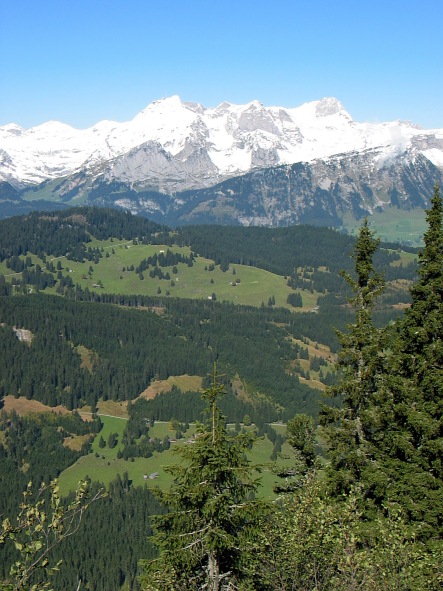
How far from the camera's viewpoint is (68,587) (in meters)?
136

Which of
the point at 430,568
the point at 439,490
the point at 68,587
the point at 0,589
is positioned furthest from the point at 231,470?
the point at 68,587

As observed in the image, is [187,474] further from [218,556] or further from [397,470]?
[397,470]

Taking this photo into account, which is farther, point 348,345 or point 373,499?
point 348,345

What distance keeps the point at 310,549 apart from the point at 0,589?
12.3 meters

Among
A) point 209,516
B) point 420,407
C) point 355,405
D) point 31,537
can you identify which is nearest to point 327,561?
point 209,516

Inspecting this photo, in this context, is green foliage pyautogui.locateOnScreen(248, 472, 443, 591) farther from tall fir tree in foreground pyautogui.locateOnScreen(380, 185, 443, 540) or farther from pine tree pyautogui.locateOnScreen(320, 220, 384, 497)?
pine tree pyautogui.locateOnScreen(320, 220, 384, 497)

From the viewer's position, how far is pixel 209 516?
27.9m

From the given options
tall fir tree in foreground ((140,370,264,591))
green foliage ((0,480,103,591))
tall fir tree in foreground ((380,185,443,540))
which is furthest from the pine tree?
green foliage ((0,480,103,591))

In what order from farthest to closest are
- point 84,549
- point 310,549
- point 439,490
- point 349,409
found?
point 84,549 → point 349,409 → point 439,490 → point 310,549

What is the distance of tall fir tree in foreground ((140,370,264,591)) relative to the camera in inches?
1085

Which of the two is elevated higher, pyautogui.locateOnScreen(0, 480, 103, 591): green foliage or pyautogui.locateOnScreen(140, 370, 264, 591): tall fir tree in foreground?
pyautogui.locateOnScreen(0, 480, 103, 591): green foliage

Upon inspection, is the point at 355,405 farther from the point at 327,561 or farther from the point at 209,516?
the point at 327,561

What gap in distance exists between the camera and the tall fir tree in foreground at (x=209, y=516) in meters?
27.6

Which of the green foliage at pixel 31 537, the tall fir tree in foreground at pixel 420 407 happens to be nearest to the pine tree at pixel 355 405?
the tall fir tree in foreground at pixel 420 407
